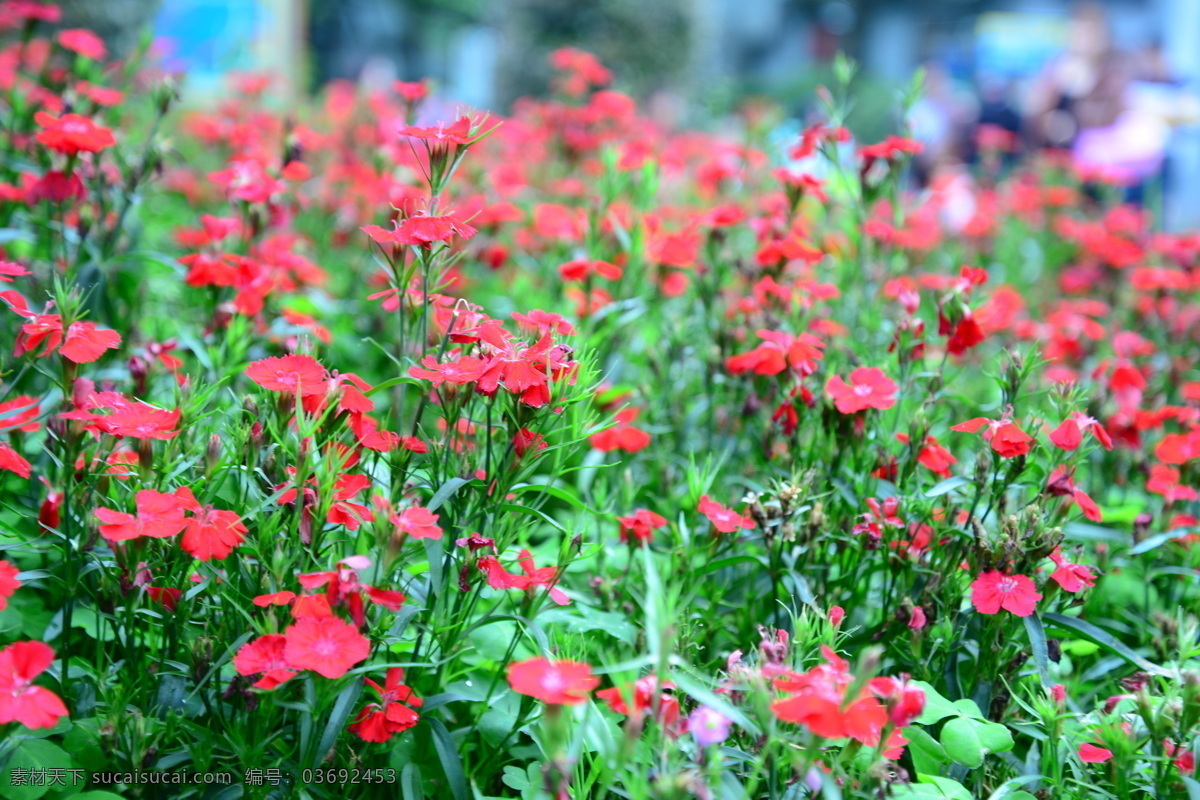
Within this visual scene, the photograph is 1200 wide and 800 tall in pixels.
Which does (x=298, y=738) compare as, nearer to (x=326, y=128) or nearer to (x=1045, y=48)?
(x=326, y=128)

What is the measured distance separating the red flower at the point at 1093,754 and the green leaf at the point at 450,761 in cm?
90

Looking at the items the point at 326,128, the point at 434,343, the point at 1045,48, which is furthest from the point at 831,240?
the point at 1045,48

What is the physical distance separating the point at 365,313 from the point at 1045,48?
19726 millimetres

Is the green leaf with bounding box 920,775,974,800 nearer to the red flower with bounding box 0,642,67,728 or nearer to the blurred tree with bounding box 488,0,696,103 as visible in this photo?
the red flower with bounding box 0,642,67,728

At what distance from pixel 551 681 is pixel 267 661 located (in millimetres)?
408

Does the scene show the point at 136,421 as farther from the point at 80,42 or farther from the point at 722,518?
the point at 80,42

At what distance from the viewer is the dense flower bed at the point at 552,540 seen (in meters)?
1.30

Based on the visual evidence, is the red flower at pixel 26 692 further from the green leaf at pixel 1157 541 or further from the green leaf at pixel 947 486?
the green leaf at pixel 1157 541

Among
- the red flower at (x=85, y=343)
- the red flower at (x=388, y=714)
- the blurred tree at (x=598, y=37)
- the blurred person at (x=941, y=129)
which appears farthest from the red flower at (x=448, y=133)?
the blurred tree at (x=598, y=37)

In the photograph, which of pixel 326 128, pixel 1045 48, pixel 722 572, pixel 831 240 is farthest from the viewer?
pixel 1045 48

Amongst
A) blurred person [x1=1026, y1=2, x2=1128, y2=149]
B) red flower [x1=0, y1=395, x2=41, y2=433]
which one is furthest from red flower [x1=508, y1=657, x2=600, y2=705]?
blurred person [x1=1026, y1=2, x2=1128, y2=149]

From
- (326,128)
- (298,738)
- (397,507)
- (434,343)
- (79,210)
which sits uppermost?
(326,128)

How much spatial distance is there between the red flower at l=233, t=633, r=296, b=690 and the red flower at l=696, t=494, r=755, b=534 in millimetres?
705

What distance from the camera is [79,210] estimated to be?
7.46 feet
